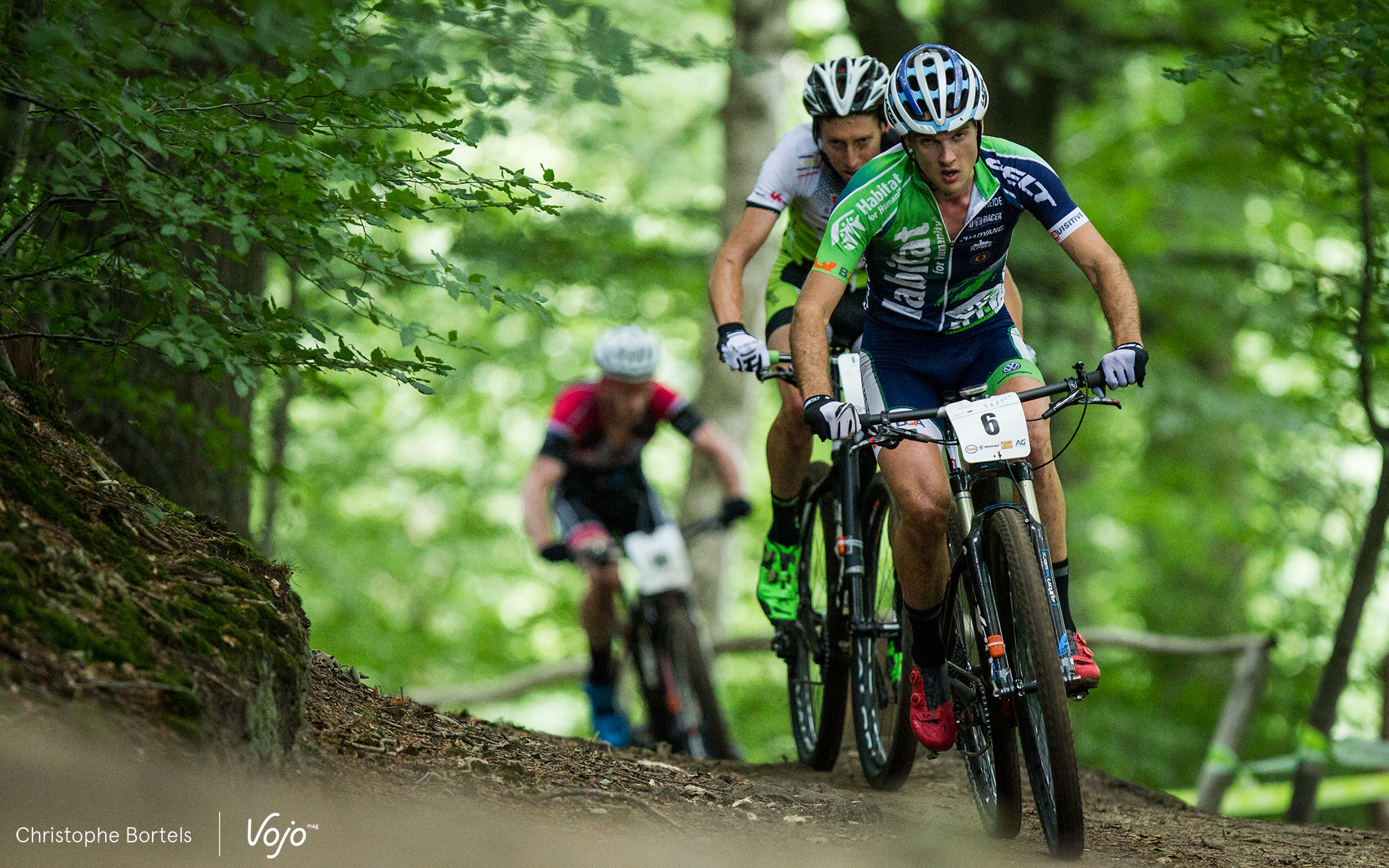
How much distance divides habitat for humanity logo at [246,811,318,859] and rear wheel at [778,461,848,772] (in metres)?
3.13

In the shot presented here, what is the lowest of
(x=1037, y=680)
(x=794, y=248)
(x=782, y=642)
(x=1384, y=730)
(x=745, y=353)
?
(x=1384, y=730)

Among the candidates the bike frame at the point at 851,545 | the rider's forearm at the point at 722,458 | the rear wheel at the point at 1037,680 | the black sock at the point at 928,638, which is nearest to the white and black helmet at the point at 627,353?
the rider's forearm at the point at 722,458

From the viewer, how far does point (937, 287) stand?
15.0 feet

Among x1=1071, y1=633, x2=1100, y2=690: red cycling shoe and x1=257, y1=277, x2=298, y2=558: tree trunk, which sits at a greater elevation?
x1=257, y1=277, x2=298, y2=558: tree trunk

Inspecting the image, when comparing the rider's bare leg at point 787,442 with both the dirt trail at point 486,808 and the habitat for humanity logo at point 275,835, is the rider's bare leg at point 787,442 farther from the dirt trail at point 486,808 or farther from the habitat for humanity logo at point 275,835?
the habitat for humanity logo at point 275,835

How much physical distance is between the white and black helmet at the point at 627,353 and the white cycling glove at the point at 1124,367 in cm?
418

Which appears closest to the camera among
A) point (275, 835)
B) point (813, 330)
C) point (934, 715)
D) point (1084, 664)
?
point (275, 835)

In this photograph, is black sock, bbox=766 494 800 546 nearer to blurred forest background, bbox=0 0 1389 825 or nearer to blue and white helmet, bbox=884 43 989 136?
blurred forest background, bbox=0 0 1389 825

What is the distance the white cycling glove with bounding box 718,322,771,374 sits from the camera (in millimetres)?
5043

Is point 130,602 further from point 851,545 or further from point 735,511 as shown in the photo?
point 735,511

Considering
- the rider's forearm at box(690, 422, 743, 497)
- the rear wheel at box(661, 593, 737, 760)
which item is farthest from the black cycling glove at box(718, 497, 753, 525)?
the rear wheel at box(661, 593, 737, 760)

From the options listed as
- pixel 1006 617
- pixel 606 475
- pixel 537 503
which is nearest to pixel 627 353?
pixel 606 475

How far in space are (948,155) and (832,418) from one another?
104cm

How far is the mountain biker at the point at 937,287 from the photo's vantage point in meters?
4.25
